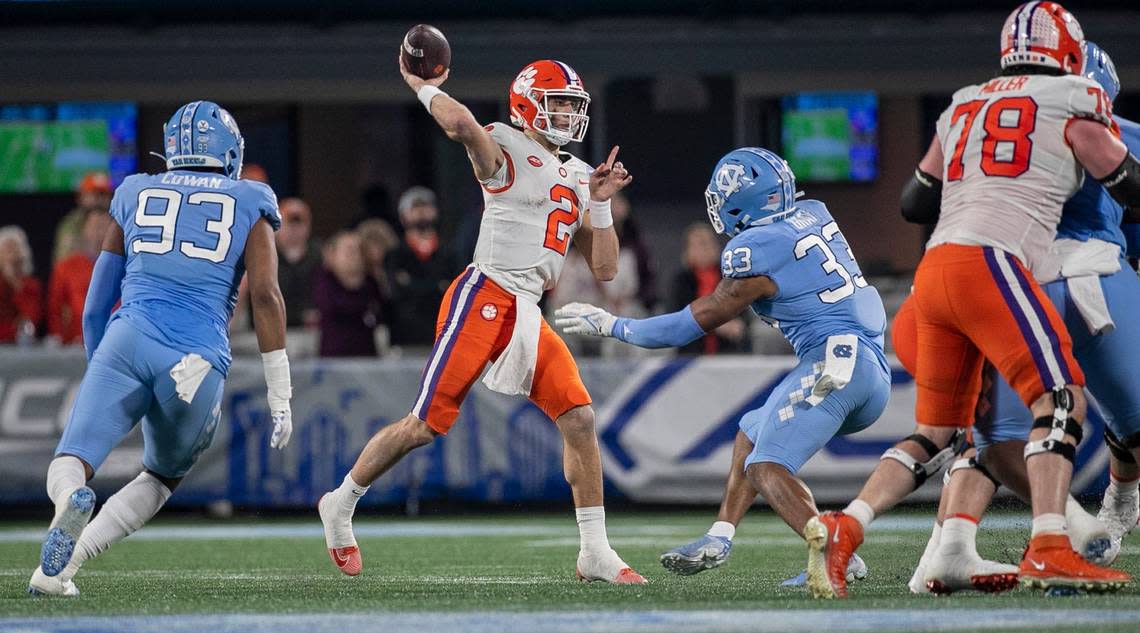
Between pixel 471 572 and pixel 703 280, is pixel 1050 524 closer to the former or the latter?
pixel 471 572

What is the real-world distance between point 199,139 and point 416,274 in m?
5.29

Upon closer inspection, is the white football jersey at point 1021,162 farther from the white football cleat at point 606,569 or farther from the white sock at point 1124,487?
the white football cleat at point 606,569

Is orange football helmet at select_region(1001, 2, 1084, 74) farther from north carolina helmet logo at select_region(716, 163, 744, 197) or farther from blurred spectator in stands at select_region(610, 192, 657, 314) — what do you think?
blurred spectator in stands at select_region(610, 192, 657, 314)

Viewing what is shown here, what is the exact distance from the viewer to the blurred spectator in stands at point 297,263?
449 inches

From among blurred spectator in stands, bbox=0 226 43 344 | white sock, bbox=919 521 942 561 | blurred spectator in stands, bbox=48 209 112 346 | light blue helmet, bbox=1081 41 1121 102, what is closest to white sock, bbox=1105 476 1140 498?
white sock, bbox=919 521 942 561

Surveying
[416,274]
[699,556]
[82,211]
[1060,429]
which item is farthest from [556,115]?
[82,211]

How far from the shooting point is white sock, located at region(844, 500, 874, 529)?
508cm

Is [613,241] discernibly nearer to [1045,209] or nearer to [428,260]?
[1045,209]

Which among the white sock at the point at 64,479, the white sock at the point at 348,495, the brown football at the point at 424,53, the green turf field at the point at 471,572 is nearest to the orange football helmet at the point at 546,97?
the brown football at the point at 424,53

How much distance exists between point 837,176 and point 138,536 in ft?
25.3

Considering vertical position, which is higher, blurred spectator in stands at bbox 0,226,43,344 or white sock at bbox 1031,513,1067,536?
blurred spectator in stands at bbox 0,226,43,344

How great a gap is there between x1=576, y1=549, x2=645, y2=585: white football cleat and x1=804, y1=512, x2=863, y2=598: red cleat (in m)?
1.10

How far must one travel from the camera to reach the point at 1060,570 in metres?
4.81

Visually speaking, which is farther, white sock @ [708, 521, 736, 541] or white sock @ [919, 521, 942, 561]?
white sock @ [708, 521, 736, 541]
